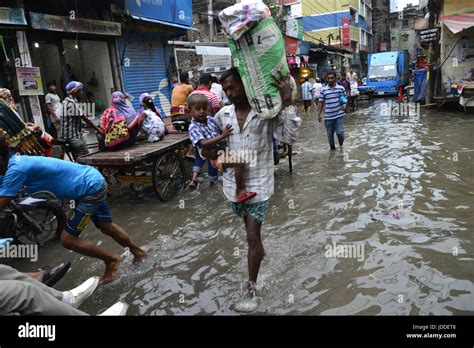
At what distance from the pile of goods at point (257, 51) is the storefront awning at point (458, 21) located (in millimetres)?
14142

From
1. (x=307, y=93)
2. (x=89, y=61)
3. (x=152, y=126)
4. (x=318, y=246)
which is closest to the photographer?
(x=318, y=246)

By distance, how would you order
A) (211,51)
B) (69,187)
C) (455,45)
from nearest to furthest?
(69,187)
(455,45)
(211,51)

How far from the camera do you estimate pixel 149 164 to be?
5.91 metres

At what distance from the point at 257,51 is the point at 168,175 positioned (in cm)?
421

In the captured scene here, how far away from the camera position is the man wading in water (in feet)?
9.20

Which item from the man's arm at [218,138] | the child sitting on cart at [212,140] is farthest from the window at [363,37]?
the man's arm at [218,138]

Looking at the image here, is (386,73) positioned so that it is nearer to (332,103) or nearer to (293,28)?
(293,28)

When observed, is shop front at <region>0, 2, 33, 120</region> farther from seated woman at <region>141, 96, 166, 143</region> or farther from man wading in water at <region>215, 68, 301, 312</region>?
man wading in water at <region>215, 68, 301, 312</region>

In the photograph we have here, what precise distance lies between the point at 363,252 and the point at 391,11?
186 feet

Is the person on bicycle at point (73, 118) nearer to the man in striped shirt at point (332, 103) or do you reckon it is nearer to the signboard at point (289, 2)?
the man in striped shirt at point (332, 103)

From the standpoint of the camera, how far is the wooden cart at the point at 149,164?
540 cm

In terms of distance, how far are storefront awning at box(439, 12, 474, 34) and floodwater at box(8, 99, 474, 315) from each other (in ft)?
28.5

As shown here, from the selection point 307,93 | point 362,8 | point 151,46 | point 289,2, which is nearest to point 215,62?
point 151,46

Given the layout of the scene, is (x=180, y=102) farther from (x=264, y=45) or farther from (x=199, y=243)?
(x=264, y=45)
